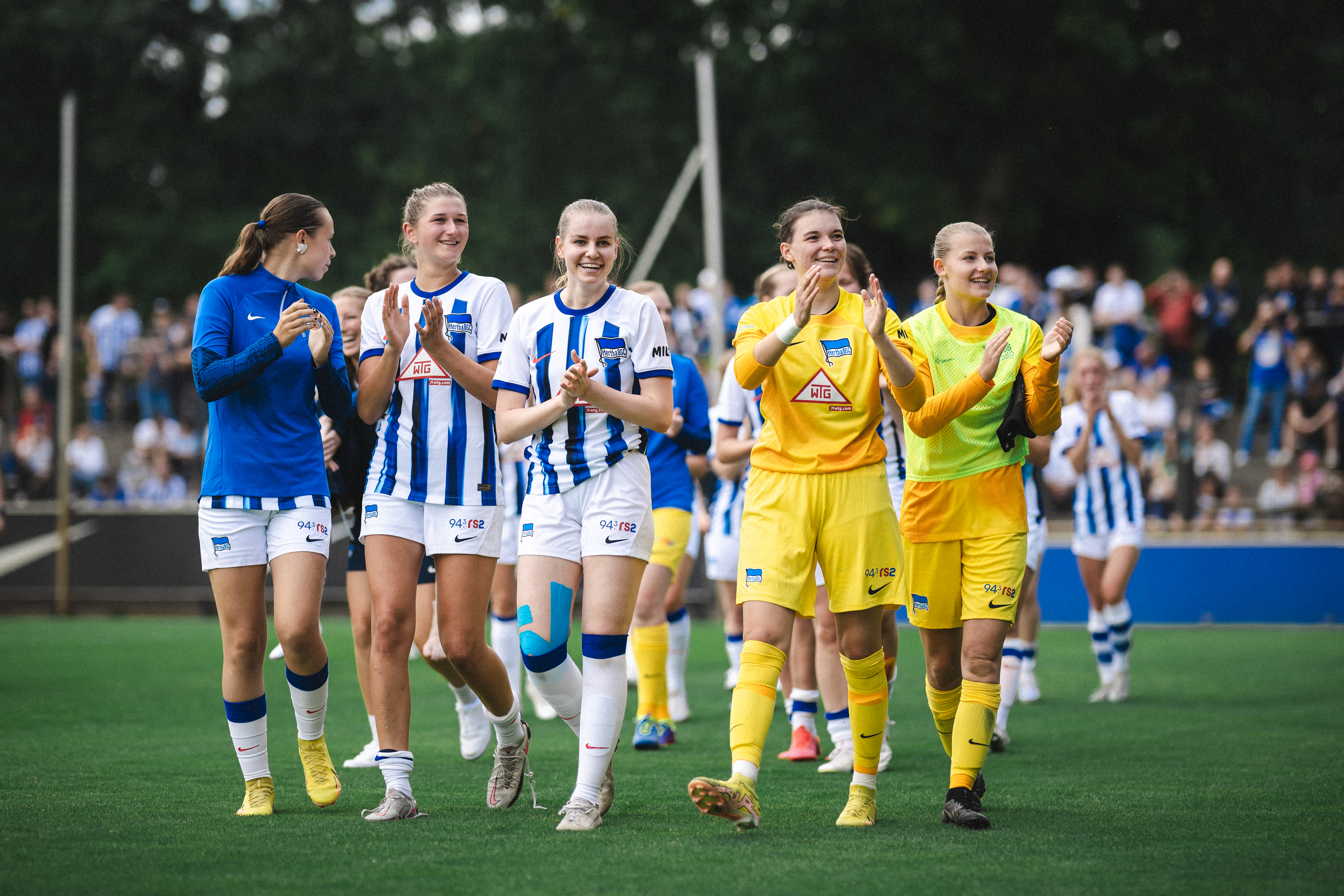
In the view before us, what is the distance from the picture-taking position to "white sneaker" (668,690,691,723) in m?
8.63

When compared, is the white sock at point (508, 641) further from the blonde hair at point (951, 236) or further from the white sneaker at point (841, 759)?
the blonde hair at point (951, 236)

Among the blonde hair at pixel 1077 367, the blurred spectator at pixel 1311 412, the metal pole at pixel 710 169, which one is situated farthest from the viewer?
the metal pole at pixel 710 169

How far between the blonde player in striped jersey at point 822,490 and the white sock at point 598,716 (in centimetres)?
47

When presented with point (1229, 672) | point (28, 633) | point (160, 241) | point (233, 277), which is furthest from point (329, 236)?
point (160, 241)

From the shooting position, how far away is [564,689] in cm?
537

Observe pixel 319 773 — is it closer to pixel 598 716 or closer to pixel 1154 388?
pixel 598 716

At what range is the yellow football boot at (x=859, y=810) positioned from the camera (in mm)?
5215

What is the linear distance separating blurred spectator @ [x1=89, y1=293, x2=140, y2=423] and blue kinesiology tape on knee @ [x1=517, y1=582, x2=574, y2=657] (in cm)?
1847

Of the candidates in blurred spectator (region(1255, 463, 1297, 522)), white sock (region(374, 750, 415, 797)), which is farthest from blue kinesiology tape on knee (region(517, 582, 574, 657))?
blurred spectator (region(1255, 463, 1297, 522))

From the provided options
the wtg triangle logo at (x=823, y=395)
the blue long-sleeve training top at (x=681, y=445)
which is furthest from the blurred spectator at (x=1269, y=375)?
the wtg triangle logo at (x=823, y=395)

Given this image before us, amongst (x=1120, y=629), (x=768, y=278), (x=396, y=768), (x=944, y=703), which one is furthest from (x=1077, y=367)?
(x=396, y=768)

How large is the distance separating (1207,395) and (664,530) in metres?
12.1

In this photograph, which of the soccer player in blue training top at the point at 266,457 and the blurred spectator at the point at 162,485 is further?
the blurred spectator at the point at 162,485

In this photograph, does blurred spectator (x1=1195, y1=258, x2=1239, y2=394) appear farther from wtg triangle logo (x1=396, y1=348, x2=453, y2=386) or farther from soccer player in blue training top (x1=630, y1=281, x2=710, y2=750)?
wtg triangle logo (x1=396, y1=348, x2=453, y2=386)
